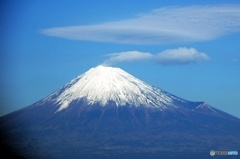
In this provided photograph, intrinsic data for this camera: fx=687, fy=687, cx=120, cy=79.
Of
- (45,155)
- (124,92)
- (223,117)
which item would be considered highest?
(124,92)

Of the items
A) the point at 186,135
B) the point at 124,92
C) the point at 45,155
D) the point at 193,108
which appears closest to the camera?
the point at 45,155

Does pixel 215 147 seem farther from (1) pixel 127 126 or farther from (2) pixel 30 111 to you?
(2) pixel 30 111

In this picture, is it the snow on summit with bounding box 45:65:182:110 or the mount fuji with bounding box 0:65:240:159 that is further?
the snow on summit with bounding box 45:65:182:110

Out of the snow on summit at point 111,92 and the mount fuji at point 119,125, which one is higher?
the snow on summit at point 111,92

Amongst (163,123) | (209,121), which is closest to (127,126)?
(163,123)

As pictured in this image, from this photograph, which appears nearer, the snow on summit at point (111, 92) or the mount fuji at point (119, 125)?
the mount fuji at point (119, 125)

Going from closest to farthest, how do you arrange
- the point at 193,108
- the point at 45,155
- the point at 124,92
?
the point at 45,155
the point at 193,108
the point at 124,92
